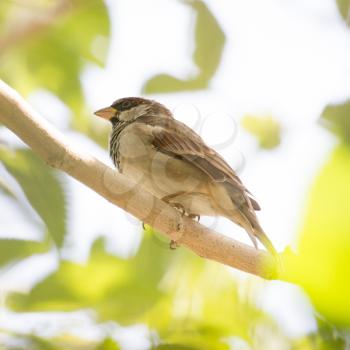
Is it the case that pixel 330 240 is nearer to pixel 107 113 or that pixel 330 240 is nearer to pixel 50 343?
pixel 50 343

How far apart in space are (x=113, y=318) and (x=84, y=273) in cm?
12

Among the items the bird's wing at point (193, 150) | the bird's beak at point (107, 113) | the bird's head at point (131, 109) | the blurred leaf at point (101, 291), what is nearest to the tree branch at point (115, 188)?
the blurred leaf at point (101, 291)

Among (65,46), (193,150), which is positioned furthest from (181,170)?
(65,46)

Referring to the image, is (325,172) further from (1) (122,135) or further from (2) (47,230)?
(1) (122,135)

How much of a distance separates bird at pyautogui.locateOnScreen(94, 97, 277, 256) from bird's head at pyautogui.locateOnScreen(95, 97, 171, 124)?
232mm

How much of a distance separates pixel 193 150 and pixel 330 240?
8.53ft

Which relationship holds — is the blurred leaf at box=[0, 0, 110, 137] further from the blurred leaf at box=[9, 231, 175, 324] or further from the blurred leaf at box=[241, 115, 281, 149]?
the blurred leaf at box=[9, 231, 175, 324]

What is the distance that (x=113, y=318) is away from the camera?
0.96 meters

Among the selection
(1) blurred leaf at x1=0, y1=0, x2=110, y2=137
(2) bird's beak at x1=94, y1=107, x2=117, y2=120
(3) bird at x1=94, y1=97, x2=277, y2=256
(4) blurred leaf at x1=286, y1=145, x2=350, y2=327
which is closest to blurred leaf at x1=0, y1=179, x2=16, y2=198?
(1) blurred leaf at x1=0, y1=0, x2=110, y2=137

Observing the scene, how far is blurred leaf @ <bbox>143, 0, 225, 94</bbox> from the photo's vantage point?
183cm

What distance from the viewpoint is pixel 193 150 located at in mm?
3021

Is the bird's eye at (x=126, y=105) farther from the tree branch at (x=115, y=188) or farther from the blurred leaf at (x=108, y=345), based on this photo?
the blurred leaf at (x=108, y=345)

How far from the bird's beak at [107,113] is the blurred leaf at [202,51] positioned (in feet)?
4.55

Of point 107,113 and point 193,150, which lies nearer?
point 193,150
